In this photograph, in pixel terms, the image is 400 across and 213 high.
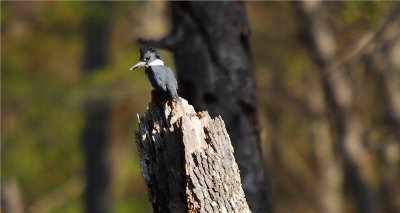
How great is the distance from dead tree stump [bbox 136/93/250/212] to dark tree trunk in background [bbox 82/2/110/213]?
20302 mm

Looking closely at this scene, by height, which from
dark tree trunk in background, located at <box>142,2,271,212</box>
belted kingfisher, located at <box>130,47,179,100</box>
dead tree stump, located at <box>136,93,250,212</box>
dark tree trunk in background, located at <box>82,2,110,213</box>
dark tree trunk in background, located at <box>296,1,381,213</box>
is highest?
dark tree trunk in background, located at <box>82,2,110,213</box>

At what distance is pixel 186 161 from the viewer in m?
7.86

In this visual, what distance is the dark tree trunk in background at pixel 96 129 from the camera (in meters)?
29.6

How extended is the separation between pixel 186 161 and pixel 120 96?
21.1 m

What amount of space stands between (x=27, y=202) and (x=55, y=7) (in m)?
9.25

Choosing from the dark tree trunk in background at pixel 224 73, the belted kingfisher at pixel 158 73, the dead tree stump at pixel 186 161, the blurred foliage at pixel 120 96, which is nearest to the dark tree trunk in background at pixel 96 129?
the blurred foliage at pixel 120 96

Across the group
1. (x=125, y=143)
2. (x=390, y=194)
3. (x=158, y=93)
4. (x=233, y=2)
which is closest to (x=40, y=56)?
(x=125, y=143)

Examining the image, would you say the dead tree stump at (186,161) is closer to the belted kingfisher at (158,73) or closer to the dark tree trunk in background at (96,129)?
the belted kingfisher at (158,73)

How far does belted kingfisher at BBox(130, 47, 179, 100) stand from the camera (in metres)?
8.30

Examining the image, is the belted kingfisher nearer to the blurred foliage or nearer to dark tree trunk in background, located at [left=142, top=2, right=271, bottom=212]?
dark tree trunk in background, located at [left=142, top=2, right=271, bottom=212]

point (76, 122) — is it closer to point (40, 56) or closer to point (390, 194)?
point (390, 194)

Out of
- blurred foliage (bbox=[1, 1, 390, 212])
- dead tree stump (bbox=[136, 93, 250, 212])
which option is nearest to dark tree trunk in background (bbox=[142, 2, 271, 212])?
dead tree stump (bbox=[136, 93, 250, 212])

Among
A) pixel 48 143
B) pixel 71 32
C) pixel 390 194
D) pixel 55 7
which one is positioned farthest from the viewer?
pixel 71 32

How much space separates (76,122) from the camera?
3066 centimetres
